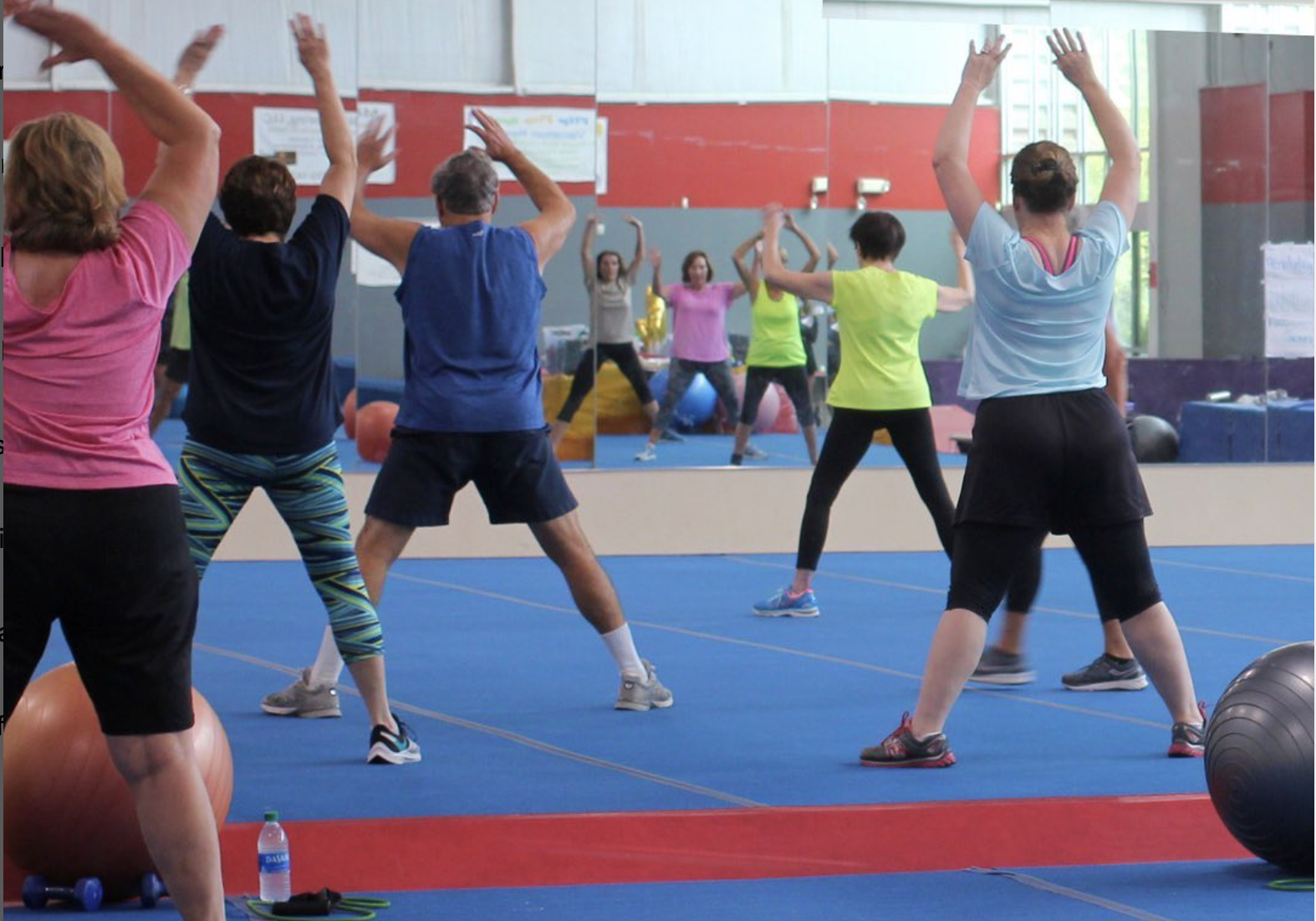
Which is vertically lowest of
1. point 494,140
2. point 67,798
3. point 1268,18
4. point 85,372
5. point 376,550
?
point 67,798

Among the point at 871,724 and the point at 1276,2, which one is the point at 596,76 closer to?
the point at 1276,2

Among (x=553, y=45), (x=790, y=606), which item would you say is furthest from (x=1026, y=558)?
(x=553, y=45)

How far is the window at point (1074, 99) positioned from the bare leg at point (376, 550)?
693 cm

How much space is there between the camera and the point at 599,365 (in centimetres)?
1113

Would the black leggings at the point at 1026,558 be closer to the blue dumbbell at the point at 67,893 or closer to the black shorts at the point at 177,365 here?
the blue dumbbell at the point at 67,893

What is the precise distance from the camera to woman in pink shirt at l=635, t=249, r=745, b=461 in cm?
1129

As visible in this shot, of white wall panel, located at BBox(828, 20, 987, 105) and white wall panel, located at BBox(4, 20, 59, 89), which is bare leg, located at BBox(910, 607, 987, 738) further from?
white wall panel, located at BBox(4, 20, 59, 89)

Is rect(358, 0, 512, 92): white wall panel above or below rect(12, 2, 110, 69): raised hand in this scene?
above

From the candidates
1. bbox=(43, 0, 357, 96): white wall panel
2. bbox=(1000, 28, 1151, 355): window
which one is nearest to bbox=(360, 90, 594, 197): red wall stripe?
bbox=(43, 0, 357, 96): white wall panel

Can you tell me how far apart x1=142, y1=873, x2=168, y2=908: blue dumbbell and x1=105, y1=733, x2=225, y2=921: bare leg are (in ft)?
2.52

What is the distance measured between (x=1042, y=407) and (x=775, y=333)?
650cm

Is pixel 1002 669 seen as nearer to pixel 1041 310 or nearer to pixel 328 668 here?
pixel 1041 310

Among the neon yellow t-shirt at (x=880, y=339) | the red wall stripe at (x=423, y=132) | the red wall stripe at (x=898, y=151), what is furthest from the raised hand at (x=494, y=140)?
the red wall stripe at (x=898, y=151)

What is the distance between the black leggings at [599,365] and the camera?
1103 cm
